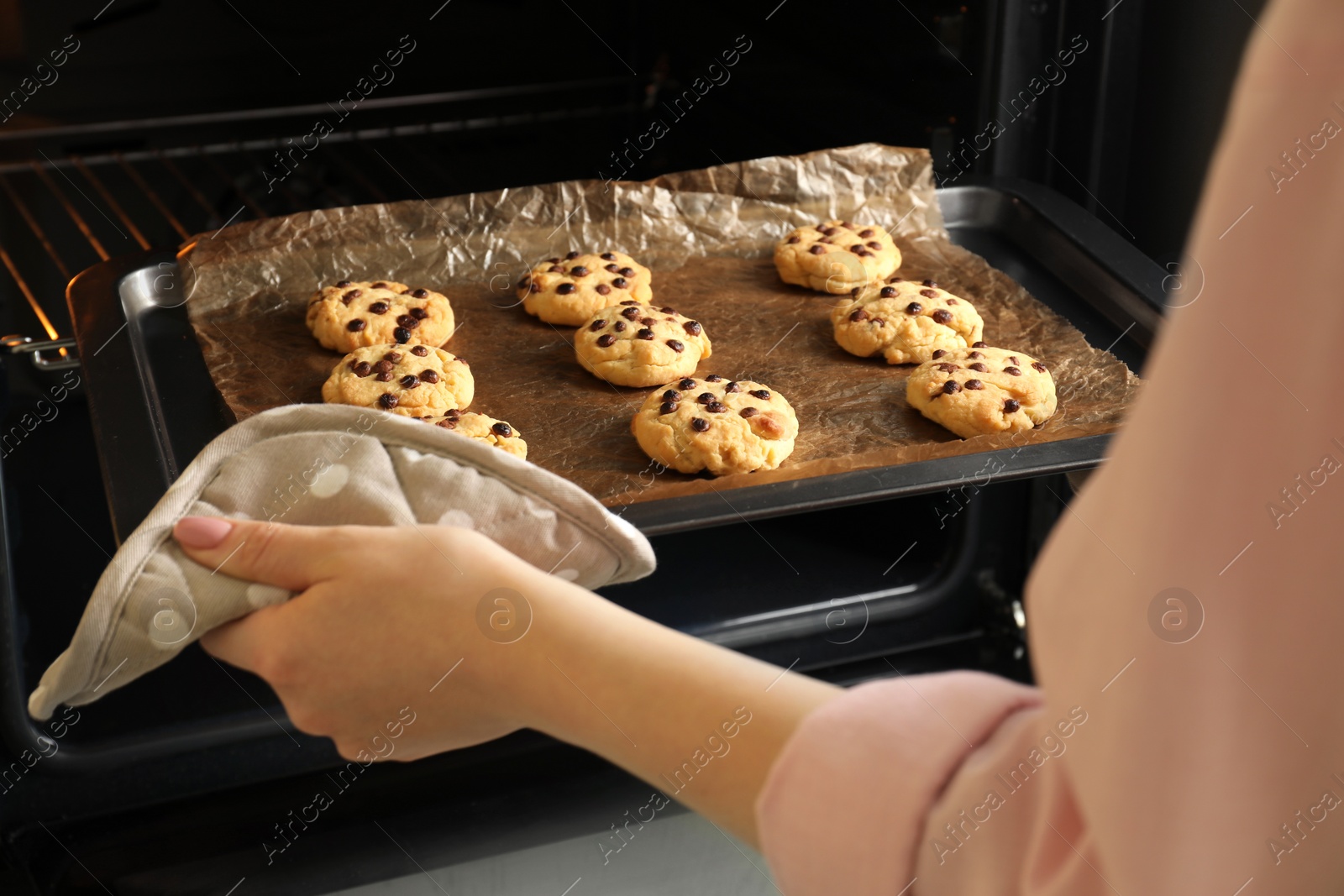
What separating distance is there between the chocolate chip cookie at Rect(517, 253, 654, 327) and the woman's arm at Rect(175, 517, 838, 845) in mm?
895

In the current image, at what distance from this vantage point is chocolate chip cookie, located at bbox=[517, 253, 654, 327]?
1.67m

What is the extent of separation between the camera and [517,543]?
904 mm

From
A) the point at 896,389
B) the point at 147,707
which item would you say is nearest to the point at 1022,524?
the point at 896,389

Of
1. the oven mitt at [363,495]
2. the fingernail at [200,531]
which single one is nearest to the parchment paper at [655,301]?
the oven mitt at [363,495]

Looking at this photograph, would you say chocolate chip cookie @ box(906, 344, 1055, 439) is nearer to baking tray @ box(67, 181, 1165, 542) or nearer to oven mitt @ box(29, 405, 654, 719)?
baking tray @ box(67, 181, 1165, 542)

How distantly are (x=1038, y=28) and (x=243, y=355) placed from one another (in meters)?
1.20

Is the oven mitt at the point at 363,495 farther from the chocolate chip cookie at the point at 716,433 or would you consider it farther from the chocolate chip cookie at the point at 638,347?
the chocolate chip cookie at the point at 638,347

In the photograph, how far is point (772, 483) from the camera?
124cm

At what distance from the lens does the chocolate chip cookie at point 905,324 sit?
5.23 ft

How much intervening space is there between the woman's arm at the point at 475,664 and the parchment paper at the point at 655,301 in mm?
557

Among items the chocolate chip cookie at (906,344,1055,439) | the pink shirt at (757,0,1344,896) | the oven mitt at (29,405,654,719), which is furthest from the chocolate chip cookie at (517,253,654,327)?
the pink shirt at (757,0,1344,896)

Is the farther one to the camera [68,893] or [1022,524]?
[1022,524]

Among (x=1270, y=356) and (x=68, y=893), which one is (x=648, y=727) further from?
(x=68, y=893)

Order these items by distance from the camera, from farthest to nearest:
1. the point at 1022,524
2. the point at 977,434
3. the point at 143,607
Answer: the point at 1022,524 → the point at 977,434 → the point at 143,607
